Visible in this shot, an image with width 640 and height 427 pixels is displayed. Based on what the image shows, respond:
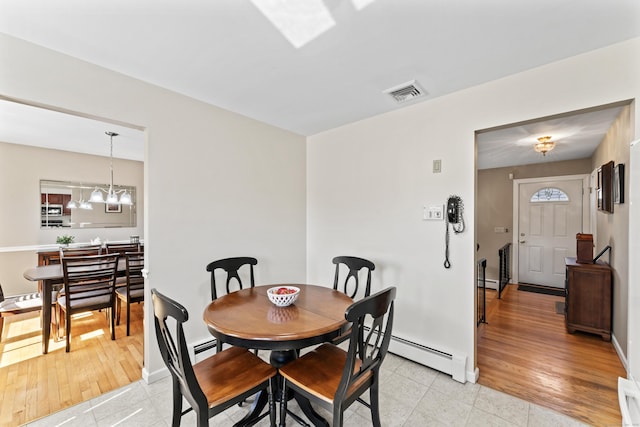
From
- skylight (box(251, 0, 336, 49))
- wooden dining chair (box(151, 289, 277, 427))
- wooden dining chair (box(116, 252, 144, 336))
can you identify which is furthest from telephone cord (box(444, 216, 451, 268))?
wooden dining chair (box(116, 252, 144, 336))

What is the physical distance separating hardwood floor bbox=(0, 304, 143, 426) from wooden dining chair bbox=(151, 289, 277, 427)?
3.91 ft

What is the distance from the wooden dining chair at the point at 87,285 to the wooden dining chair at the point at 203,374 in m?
1.97

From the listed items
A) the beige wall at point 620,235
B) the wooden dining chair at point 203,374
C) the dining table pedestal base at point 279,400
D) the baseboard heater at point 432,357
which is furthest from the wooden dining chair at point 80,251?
the beige wall at point 620,235

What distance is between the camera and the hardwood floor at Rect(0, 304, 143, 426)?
1.95 m

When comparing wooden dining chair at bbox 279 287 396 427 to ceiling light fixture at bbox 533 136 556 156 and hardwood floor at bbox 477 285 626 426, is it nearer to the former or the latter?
hardwood floor at bbox 477 285 626 426

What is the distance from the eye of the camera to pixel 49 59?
5.86 ft

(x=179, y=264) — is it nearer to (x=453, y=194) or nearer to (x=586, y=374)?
(x=453, y=194)

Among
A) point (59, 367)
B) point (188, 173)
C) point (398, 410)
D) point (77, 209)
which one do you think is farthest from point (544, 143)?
point (77, 209)

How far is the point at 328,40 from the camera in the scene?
169cm

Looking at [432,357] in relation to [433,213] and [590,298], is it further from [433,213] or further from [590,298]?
[590,298]

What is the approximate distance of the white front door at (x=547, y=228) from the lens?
4938 millimetres

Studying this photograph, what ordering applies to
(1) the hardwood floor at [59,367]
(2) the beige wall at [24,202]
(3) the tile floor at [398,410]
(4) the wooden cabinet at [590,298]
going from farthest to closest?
(2) the beige wall at [24,202] → (4) the wooden cabinet at [590,298] → (1) the hardwood floor at [59,367] → (3) the tile floor at [398,410]

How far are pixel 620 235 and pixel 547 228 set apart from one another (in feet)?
9.20

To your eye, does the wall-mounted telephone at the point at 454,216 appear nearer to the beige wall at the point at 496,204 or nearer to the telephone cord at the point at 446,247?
the telephone cord at the point at 446,247
